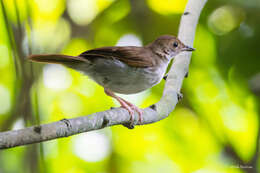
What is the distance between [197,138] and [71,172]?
0.30m

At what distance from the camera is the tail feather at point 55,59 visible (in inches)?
15.6

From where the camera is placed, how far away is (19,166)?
0.43m

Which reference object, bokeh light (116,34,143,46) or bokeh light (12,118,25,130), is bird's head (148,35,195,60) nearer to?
bokeh light (116,34,143,46)

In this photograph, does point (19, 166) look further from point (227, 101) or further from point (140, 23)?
point (227, 101)

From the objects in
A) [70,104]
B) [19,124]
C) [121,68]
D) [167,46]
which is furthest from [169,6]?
[19,124]

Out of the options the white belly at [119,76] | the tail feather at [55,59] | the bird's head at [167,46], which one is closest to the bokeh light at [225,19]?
the bird's head at [167,46]

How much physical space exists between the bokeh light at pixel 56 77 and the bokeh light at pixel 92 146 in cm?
10

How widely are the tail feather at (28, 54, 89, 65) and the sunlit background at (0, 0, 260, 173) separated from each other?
0.08 feet

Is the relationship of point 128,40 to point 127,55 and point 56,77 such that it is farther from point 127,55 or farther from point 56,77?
point 56,77

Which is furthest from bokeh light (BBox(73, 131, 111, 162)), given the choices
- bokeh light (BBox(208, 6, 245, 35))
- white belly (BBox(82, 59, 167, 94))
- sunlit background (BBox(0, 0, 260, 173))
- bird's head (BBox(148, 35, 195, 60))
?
bokeh light (BBox(208, 6, 245, 35))

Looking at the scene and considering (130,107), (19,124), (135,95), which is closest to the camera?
(19,124)

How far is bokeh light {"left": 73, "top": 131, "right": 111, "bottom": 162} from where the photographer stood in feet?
1.75

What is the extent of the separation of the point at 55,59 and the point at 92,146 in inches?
8.0

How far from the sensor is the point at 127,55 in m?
0.54
